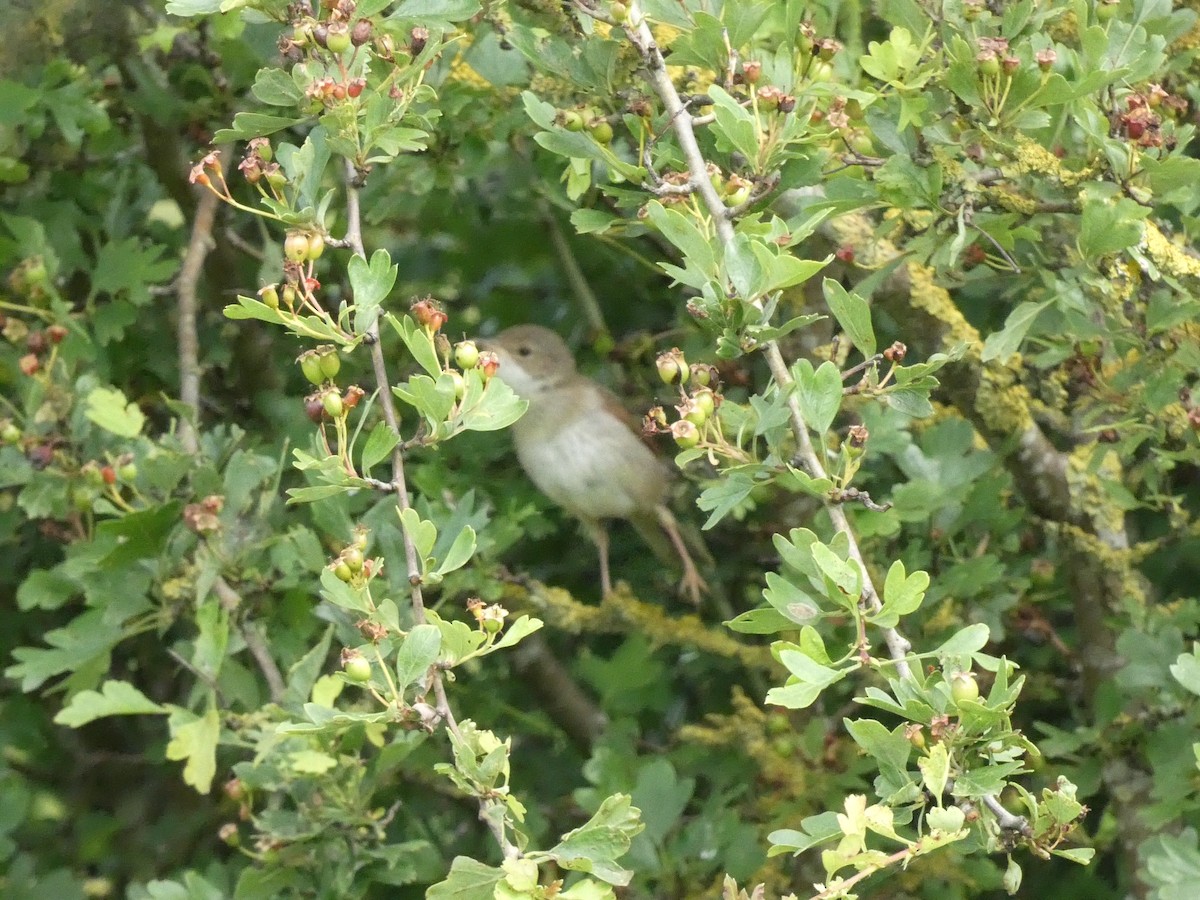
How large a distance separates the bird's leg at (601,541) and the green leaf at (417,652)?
203cm

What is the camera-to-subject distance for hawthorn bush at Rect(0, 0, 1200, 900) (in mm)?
1686

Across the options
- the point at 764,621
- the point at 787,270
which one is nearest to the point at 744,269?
the point at 787,270

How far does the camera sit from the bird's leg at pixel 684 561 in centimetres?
363

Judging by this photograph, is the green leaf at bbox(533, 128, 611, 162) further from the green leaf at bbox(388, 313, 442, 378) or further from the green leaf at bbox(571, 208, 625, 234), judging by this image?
the green leaf at bbox(388, 313, 442, 378)

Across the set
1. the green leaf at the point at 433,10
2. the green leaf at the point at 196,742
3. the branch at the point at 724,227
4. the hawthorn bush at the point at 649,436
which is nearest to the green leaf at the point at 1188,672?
the hawthorn bush at the point at 649,436

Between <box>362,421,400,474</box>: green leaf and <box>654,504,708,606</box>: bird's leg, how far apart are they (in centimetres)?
189

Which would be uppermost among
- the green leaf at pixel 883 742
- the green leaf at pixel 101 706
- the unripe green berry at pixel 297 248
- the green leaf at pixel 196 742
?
the unripe green berry at pixel 297 248

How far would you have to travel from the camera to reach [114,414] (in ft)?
8.96

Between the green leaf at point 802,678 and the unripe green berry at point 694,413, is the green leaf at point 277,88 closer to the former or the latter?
the unripe green berry at point 694,413

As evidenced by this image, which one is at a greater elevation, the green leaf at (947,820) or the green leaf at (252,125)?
the green leaf at (252,125)

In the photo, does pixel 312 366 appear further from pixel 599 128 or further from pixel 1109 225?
pixel 1109 225

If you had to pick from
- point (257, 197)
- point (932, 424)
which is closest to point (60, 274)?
point (257, 197)

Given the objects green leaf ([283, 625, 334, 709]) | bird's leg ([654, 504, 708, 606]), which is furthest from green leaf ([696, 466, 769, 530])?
bird's leg ([654, 504, 708, 606])

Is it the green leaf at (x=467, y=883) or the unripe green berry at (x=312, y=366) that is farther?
the unripe green berry at (x=312, y=366)
